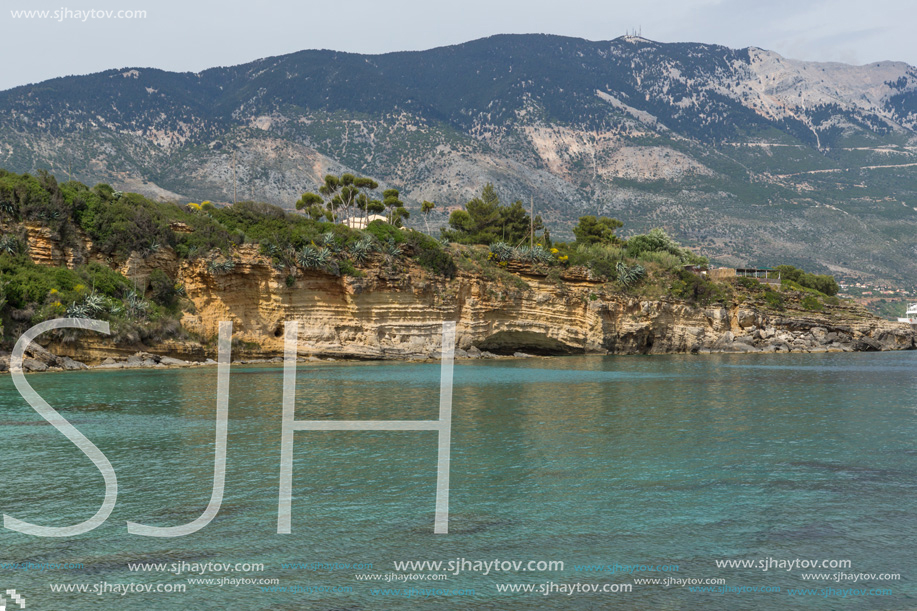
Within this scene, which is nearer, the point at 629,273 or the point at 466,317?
the point at 466,317

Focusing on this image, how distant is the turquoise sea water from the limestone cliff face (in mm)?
19028

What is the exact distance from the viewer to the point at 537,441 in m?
16.7

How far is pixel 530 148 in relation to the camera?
157 m

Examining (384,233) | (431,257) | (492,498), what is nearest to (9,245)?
(384,233)

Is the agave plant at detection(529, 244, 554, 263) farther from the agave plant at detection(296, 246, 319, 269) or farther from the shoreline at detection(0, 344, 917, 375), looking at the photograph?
the agave plant at detection(296, 246, 319, 269)

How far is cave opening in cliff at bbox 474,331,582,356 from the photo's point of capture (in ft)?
165

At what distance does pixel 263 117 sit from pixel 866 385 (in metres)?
144

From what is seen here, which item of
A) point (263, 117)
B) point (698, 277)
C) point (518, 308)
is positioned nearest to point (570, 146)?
point (263, 117)

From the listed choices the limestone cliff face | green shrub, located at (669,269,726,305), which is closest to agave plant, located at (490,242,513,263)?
the limestone cliff face

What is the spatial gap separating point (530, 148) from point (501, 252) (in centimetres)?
11008

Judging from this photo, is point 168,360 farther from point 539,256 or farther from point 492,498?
point 492,498

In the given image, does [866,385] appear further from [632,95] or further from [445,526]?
[632,95]

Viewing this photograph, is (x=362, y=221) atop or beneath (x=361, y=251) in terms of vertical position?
atop

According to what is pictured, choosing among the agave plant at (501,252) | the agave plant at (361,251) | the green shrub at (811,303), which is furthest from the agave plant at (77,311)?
the green shrub at (811,303)
